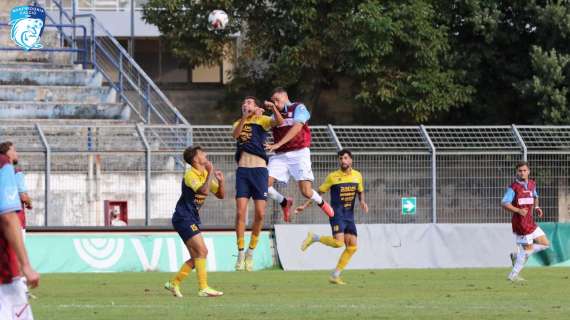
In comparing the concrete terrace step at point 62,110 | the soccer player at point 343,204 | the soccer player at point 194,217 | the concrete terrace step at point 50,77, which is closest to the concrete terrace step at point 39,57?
the concrete terrace step at point 50,77

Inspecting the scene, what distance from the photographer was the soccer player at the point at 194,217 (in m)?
15.2

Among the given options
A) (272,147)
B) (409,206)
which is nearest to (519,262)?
(272,147)

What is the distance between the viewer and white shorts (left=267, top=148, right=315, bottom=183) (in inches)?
809

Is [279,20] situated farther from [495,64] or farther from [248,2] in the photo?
[495,64]

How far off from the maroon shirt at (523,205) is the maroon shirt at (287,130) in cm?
322

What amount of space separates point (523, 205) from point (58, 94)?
16969 millimetres

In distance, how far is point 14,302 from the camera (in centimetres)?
834

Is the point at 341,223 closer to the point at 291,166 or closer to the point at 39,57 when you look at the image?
the point at 291,166

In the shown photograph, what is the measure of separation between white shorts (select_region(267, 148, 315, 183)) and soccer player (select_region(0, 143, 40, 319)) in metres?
12.1

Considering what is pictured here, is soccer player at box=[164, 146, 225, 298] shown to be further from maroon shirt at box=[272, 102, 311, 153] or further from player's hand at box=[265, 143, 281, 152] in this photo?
maroon shirt at box=[272, 102, 311, 153]

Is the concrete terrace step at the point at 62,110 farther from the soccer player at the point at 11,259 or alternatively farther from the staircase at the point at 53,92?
the soccer player at the point at 11,259

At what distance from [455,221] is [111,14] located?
18.7 meters

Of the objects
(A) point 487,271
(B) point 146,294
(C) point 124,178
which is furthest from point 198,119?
(B) point 146,294

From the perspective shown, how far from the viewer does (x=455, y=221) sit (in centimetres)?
2803
